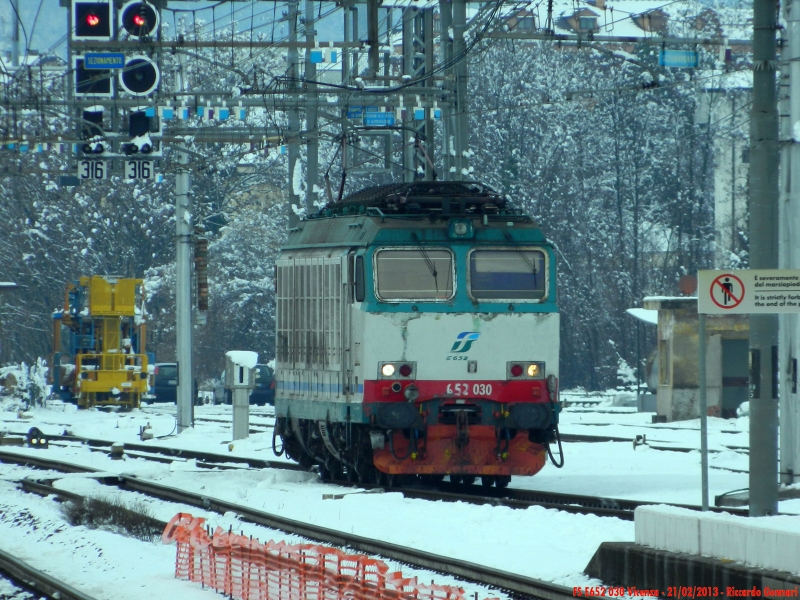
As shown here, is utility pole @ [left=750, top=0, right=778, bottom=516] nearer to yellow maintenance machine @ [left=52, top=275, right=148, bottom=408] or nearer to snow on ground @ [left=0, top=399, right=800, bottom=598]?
snow on ground @ [left=0, top=399, right=800, bottom=598]

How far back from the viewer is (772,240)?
38.5ft

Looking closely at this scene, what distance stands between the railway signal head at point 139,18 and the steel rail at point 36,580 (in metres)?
12.4

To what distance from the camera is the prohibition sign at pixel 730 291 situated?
36.9 feet

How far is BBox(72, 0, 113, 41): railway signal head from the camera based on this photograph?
74.3ft

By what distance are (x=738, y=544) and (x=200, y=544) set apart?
4.40m

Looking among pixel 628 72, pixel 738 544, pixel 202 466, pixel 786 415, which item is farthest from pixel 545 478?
pixel 628 72

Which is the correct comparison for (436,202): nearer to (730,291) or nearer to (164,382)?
(730,291)

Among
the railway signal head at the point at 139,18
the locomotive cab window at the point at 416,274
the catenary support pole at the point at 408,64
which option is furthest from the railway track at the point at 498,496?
the railway signal head at the point at 139,18

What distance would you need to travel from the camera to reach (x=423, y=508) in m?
15.4

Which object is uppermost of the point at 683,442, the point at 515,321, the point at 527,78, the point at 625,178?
the point at 527,78

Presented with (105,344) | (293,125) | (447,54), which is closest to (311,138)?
(293,125)

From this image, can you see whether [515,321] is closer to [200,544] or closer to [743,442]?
[200,544]

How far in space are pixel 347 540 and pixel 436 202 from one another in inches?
221

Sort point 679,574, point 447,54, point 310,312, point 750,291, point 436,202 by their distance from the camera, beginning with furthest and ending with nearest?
point 447,54 < point 310,312 < point 436,202 < point 750,291 < point 679,574
